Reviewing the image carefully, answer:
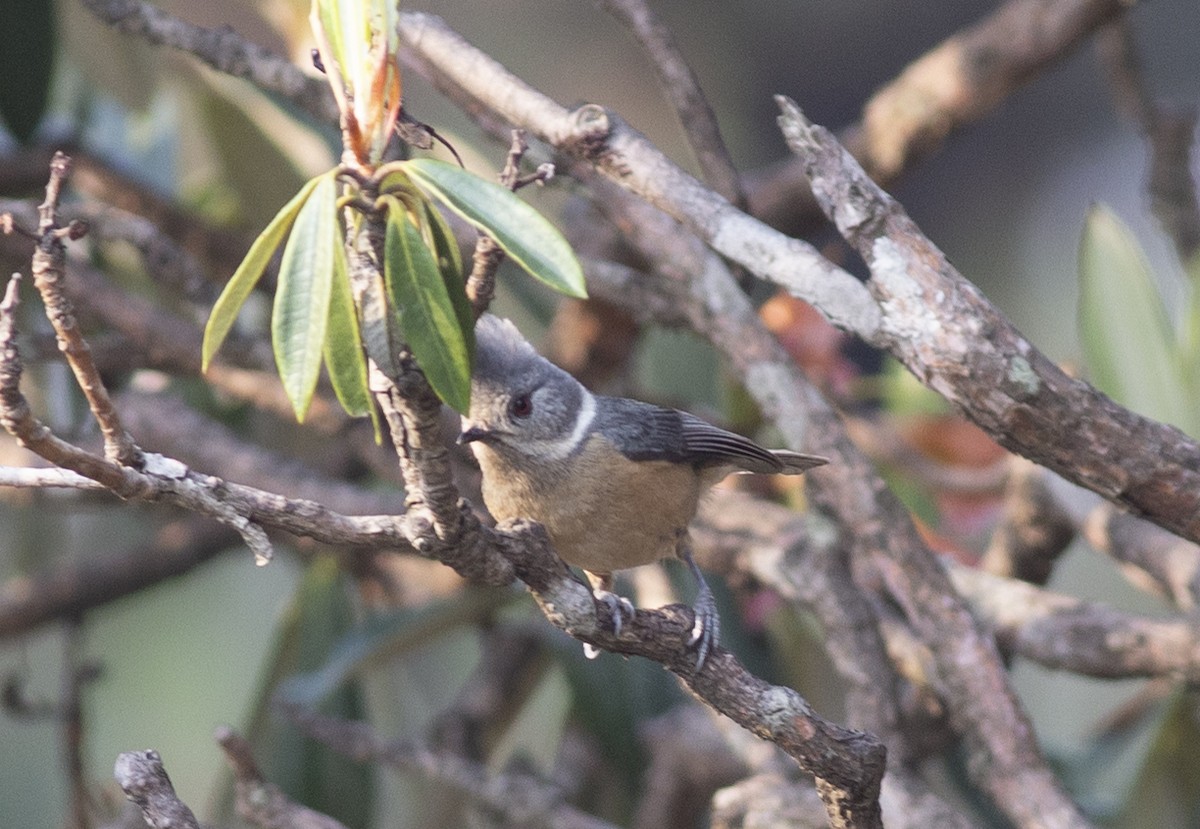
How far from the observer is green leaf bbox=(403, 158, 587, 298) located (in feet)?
3.35

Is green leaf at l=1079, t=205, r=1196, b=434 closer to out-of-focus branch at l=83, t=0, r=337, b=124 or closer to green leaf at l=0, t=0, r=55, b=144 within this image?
out-of-focus branch at l=83, t=0, r=337, b=124

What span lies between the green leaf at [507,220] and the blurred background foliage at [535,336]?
5.15ft

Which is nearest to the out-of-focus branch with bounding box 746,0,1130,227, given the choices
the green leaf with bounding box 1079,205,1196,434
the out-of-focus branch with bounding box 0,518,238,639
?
the green leaf with bounding box 1079,205,1196,434

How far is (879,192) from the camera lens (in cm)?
149

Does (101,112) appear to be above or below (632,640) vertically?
above

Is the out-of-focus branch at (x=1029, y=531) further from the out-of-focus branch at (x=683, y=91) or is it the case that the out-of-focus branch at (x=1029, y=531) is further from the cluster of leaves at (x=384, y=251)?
the cluster of leaves at (x=384, y=251)

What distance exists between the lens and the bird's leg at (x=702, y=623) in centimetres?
143

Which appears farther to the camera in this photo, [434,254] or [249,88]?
[249,88]

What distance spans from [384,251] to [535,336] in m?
2.42

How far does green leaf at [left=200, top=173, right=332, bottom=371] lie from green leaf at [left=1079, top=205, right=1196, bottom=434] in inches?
76.4

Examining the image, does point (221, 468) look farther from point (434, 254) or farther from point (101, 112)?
point (434, 254)

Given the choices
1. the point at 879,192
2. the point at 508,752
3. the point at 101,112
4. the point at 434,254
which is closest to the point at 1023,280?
the point at 508,752

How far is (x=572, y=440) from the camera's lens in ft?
6.26

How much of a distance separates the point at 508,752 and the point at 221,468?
120 cm
